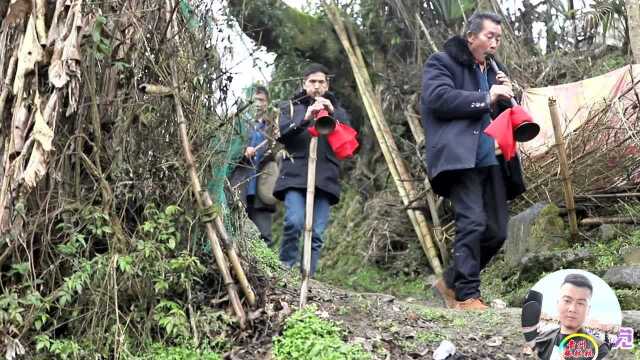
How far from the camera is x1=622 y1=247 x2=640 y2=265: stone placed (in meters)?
6.05

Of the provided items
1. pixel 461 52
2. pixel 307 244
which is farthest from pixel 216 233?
pixel 461 52

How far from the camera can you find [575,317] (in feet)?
9.70

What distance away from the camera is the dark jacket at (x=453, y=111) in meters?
A: 4.93

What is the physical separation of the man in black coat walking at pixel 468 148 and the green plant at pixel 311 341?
122 centimetres

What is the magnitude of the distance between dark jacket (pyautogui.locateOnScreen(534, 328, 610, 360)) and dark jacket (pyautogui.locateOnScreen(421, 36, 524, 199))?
1919 mm

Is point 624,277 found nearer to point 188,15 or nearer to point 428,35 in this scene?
point 188,15

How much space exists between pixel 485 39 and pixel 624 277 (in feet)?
5.28

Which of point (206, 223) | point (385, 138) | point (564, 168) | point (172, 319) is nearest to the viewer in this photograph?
point (172, 319)

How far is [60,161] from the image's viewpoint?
155 inches

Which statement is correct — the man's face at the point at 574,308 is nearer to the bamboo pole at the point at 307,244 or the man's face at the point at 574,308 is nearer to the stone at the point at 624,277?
the bamboo pole at the point at 307,244

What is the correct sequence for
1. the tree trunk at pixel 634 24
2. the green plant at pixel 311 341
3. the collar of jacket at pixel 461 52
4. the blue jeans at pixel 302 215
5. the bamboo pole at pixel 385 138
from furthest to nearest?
the bamboo pole at pixel 385 138
the tree trunk at pixel 634 24
the blue jeans at pixel 302 215
the collar of jacket at pixel 461 52
the green plant at pixel 311 341

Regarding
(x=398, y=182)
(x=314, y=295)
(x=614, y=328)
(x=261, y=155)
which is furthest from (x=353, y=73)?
(x=614, y=328)

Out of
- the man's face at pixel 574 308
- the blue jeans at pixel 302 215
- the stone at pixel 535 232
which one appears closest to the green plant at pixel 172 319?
the man's face at pixel 574 308

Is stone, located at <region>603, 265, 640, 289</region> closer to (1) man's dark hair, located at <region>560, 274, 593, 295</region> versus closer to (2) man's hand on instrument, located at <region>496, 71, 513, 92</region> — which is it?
(2) man's hand on instrument, located at <region>496, 71, 513, 92</region>
